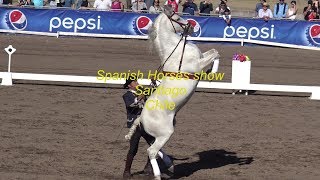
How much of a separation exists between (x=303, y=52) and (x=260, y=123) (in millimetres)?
12690

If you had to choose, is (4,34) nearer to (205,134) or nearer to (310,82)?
(310,82)

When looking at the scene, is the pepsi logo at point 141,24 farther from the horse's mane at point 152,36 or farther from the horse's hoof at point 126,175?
the horse's hoof at point 126,175

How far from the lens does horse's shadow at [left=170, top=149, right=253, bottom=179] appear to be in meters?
13.3

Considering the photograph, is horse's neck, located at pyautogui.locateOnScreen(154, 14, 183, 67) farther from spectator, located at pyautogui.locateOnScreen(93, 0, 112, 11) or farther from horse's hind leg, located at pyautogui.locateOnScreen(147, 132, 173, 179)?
spectator, located at pyautogui.locateOnScreen(93, 0, 112, 11)

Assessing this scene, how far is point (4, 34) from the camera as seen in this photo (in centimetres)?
3091

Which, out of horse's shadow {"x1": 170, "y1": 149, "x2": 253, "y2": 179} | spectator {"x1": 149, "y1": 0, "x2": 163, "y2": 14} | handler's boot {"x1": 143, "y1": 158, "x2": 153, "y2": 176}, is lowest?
spectator {"x1": 149, "y1": 0, "x2": 163, "y2": 14}

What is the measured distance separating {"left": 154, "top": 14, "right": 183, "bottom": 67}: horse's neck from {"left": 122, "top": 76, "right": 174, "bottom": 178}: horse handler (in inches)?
43.5

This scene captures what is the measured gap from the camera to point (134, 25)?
30.5 m

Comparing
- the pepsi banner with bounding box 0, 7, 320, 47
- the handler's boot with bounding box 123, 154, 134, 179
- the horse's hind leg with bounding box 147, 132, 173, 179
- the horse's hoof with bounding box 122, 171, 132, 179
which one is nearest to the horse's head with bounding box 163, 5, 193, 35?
the horse's hind leg with bounding box 147, 132, 173, 179

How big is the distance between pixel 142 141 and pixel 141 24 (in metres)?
15.3

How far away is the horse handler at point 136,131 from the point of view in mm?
12477

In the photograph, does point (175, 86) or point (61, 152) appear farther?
point (61, 152)

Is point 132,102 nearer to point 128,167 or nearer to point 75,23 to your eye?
point 128,167

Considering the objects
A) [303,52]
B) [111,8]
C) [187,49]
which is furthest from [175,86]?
[111,8]
